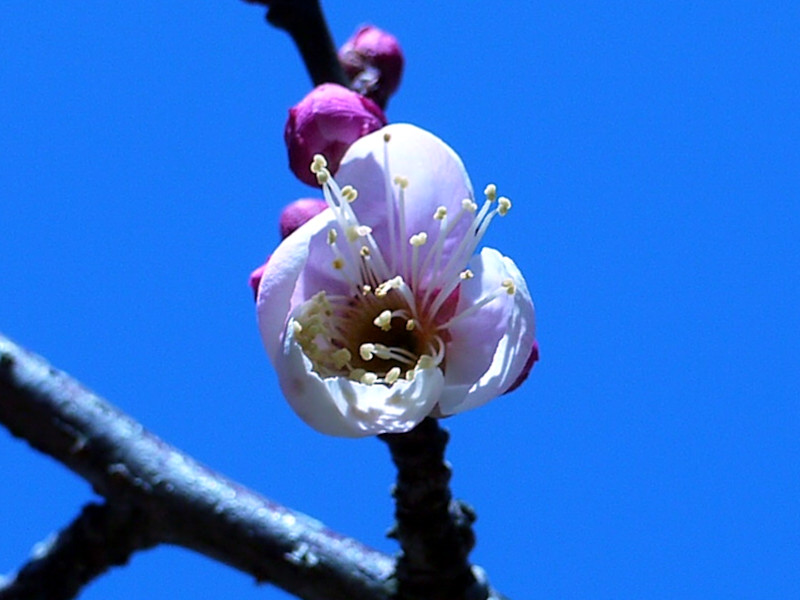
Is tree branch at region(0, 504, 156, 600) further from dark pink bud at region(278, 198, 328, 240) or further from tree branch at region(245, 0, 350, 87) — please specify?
tree branch at region(245, 0, 350, 87)

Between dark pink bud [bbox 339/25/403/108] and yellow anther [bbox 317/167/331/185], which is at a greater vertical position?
dark pink bud [bbox 339/25/403/108]

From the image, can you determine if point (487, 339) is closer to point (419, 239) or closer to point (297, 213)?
point (419, 239)

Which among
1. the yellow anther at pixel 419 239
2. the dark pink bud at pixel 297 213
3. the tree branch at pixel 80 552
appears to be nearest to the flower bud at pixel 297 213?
the dark pink bud at pixel 297 213

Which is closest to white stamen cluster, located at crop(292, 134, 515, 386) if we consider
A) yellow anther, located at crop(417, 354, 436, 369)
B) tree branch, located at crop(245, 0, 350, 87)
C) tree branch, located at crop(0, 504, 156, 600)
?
yellow anther, located at crop(417, 354, 436, 369)

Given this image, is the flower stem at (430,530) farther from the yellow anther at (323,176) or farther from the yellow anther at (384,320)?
the yellow anther at (323,176)

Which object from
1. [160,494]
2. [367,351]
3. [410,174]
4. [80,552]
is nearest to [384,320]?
[367,351]

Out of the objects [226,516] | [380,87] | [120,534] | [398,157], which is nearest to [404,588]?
[226,516]
